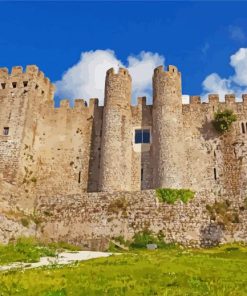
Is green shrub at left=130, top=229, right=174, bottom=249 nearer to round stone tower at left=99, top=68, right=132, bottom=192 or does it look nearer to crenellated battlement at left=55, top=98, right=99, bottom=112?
round stone tower at left=99, top=68, right=132, bottom=192

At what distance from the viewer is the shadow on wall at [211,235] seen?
3449 cm

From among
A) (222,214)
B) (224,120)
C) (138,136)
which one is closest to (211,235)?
(222,214)

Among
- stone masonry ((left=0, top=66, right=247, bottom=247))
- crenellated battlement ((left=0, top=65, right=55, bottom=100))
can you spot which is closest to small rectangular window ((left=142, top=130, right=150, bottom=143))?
stone masonry ((left=0, top=66, right=247, bottom=247))

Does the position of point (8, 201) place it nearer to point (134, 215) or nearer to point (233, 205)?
point (134, 215)

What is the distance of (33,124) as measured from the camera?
Answer: 45.5 meters

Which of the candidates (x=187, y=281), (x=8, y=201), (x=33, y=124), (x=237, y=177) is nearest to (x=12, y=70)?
(x=33, y=124)

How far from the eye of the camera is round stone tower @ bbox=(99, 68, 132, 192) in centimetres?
4188

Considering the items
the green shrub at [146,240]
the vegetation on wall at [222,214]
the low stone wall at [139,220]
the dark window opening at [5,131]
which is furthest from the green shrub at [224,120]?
the dark window opening at [5,131]

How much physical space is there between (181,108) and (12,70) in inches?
768

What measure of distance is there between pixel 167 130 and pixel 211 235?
12604mm

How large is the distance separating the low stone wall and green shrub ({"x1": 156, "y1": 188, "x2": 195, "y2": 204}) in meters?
0.39

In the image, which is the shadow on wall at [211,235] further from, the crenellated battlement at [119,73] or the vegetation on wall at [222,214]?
the crenellated battlement at [119,73]

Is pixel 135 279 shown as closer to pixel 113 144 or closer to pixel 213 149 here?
pixel 113 144

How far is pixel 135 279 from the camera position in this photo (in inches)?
658
